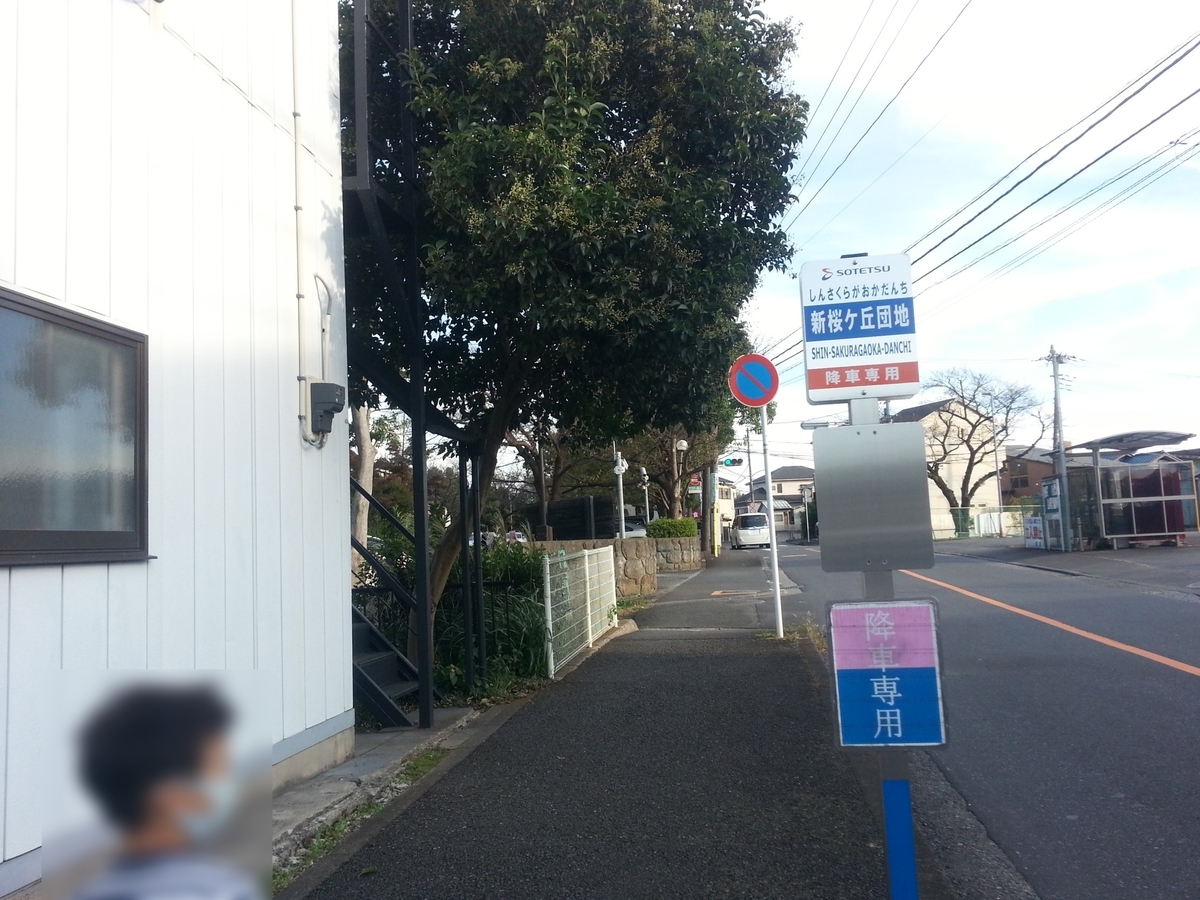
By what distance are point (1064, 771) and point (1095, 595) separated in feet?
33.3

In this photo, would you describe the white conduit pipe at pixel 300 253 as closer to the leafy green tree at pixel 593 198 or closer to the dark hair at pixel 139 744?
the leafy green tree at pixel 593 198

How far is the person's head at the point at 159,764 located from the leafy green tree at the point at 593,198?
6.18m

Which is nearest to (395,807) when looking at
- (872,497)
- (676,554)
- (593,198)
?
(872,497)

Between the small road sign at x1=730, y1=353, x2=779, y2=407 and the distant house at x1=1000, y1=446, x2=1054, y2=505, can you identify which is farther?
the distant house at x1=1000, y1=446, x2=1054, y2=505

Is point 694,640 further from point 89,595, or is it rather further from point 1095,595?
point 89,595

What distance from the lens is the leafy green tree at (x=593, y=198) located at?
24.4ft

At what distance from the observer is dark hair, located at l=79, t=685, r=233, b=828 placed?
130 cm

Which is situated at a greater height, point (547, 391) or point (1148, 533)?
point (547, 391)

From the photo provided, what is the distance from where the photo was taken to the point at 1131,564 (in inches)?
798

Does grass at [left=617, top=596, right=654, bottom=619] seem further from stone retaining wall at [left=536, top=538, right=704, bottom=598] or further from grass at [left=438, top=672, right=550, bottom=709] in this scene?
grass at [left=438, top=672, right=550, bottom=709]

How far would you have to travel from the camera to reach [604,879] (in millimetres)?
4105

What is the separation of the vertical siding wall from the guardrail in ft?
9.90

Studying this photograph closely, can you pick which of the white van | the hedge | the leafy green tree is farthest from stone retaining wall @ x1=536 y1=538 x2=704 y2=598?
the white van

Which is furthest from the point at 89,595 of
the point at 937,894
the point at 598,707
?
the point at 598,707
